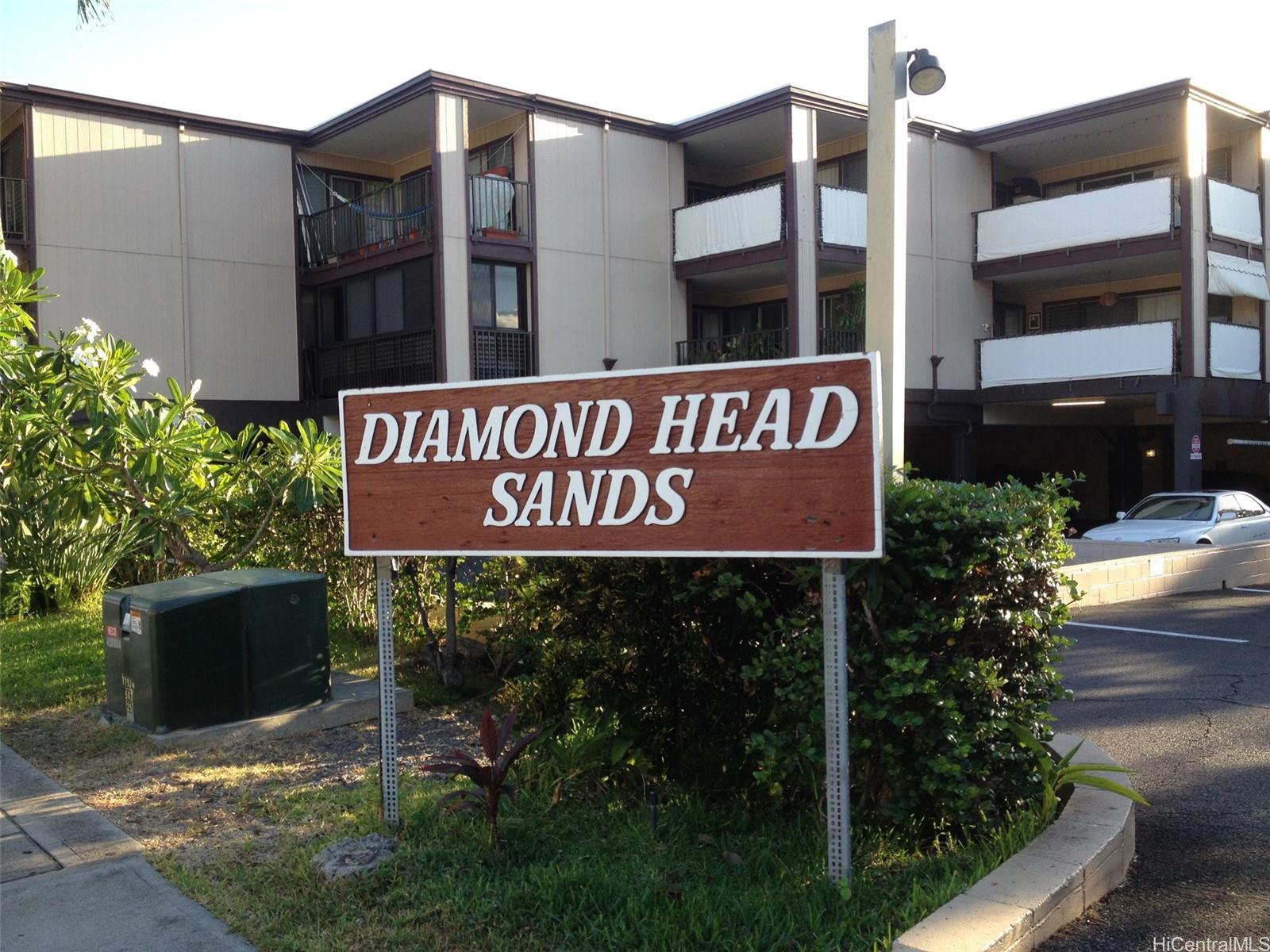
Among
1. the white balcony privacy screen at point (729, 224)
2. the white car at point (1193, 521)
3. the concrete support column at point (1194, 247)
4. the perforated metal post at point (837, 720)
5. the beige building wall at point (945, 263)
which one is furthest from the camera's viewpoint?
the beige building wall at point (945, 263)

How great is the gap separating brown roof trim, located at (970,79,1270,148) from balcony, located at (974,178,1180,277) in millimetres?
1487

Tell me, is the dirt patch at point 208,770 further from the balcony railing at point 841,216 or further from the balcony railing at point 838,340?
the balcony railing at point 841,216

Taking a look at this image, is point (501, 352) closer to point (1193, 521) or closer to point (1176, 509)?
point (1176, 509)

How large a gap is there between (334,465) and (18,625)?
14.4 ft

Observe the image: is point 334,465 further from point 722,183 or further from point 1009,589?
point 722,183

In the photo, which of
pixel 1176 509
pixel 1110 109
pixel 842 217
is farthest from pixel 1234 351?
pixel 842 217

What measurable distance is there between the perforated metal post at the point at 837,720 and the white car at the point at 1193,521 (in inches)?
485

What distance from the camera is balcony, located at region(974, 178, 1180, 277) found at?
20922 millimetres

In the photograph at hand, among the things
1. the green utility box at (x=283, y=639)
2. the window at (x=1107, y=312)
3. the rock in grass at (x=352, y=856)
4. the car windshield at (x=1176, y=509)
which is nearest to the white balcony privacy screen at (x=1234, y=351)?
the window at (x=1107, y=312)

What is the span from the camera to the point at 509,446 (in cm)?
491

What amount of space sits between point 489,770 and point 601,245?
18.0 m

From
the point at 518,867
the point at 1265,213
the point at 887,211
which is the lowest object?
the point at 518,867

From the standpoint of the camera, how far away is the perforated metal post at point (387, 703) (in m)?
5.06

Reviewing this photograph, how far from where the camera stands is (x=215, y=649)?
22.4ft
